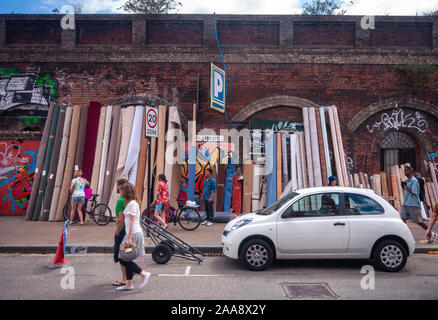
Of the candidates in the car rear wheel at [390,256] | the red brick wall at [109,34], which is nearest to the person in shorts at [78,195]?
the red brick wall at [109,34]

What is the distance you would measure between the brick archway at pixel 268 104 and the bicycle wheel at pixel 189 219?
14.2ft

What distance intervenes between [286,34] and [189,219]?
807 centimetres

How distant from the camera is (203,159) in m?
12.5

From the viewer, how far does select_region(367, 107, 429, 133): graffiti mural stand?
43.2 feet

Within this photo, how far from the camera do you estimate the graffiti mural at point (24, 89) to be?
43.7 feet

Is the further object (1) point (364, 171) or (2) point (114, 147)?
(1) point (364, 171)

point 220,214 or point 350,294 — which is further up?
point 220,214

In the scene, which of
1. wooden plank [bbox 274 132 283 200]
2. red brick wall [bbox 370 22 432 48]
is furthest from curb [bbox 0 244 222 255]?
red brick wall [bbox 370 22 432 48]

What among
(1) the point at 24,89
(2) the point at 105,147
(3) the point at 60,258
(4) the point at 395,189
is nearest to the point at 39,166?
(2) the point at 105,147

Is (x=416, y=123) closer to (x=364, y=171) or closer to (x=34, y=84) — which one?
(x=364, y=171)

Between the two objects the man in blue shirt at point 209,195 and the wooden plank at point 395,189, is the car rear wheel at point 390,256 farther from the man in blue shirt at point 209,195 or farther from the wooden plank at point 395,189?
the wooden plank at point 395,189

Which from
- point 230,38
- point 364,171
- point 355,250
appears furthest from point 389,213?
point 230,38
